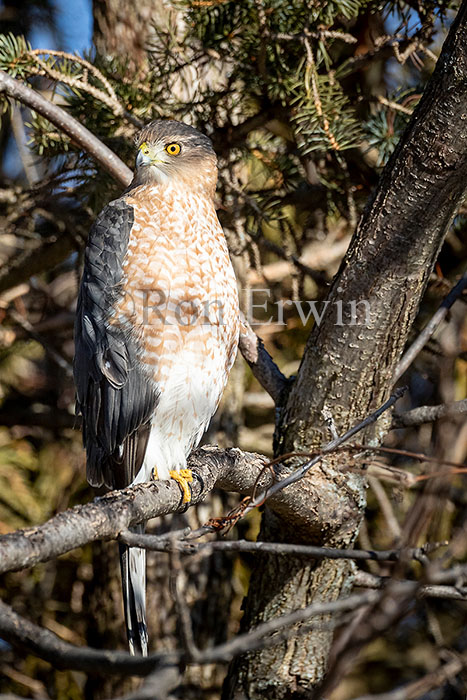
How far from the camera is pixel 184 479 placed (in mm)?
2895

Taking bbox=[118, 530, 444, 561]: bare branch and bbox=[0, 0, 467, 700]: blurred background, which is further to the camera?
bbox=[0, 0, 467, 700]: blurred background

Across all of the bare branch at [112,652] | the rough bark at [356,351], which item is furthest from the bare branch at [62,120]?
the bare branch at [112,652]

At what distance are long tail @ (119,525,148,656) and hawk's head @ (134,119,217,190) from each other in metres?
1.60

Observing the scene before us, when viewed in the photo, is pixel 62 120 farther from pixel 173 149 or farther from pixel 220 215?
pixel 220 215

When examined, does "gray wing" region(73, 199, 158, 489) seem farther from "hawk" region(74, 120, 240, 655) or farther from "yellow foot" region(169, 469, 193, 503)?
"yellow foot" region(169, 469, 193, 503)

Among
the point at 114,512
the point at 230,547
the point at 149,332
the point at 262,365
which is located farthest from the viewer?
the point at 262,365

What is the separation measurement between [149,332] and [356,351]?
2.81 feet

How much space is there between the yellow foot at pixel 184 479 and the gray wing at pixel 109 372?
0.24 meters

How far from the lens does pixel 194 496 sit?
2812 mm

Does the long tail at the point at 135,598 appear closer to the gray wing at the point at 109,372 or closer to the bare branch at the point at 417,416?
the gray wing at the point at 109,372

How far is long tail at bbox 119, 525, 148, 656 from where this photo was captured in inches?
122

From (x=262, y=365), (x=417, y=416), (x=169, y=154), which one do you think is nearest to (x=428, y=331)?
(x=417, y=416)

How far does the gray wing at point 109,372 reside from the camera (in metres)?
3.07

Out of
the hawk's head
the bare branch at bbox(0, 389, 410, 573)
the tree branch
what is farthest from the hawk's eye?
the bare branch at bbox(0, 389, 410, 573)
